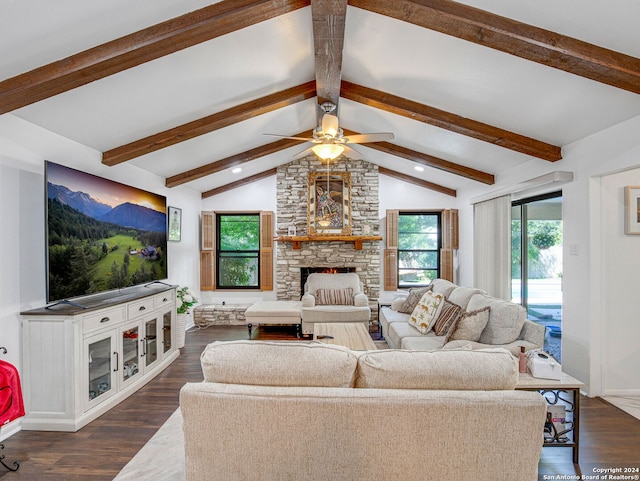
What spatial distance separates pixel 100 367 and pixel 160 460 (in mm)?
1124

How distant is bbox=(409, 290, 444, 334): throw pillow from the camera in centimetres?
392

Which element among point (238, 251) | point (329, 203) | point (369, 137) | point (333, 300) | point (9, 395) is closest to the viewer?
point (9, 395)

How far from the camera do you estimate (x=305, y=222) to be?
6.62 metres

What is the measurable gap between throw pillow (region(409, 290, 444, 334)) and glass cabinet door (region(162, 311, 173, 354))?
2985 mm

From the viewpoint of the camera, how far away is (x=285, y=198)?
6.63 meters

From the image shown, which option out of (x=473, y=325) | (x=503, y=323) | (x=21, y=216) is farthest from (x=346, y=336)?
(x=21, y=216)

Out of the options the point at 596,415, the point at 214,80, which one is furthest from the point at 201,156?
the point at 596,415

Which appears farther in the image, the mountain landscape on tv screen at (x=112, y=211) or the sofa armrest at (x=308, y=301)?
the sofa armrest at (x=308, y=301)

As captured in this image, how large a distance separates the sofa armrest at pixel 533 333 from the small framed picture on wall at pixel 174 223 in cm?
468

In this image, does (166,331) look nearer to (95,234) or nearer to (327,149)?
(95,234)

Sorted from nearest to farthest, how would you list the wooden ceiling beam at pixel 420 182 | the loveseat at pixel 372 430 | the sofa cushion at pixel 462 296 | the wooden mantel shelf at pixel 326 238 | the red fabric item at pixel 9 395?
the loveseat at pixel 372 430
the red fabric item at pixel 9 395
the sofa cushion at pixel 462 296
the wooden mantel shelf at pixel 326 238
the wooden ceiling beam at pixel 420 182

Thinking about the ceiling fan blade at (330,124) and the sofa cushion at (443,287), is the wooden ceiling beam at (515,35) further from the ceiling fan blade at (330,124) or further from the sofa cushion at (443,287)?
the sofa cushion at (443,287)

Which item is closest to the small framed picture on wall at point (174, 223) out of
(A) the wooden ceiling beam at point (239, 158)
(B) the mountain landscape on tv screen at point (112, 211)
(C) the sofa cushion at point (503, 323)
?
(A) the wooden ceiling beam at point (239, 158)

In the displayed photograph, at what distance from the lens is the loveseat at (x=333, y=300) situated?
17.6 feet
